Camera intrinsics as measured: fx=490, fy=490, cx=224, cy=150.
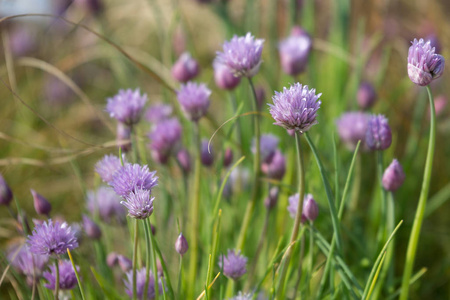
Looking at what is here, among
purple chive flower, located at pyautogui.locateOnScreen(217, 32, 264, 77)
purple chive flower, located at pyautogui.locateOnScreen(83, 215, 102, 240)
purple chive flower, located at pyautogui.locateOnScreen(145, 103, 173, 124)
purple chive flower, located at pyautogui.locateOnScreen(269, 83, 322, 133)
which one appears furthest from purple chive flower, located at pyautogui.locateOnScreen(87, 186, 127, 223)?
purple chive flower, located at pyautogui.locateOnScreen(269, 83, 322, 133)

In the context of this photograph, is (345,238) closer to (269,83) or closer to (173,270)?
(173,270)

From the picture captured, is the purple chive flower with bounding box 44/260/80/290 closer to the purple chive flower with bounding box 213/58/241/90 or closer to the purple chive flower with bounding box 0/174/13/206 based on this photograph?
the purple chive flower with bounding box 0/174/13/206

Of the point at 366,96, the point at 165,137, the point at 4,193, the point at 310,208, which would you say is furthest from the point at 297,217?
the point at 366,96

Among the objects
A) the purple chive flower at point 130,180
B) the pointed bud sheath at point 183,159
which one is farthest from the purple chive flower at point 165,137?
the purple chive flower at point 130,180

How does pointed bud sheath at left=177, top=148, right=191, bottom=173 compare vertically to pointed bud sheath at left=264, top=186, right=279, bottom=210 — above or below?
above

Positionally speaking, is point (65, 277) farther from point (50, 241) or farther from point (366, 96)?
point (366, 96)
